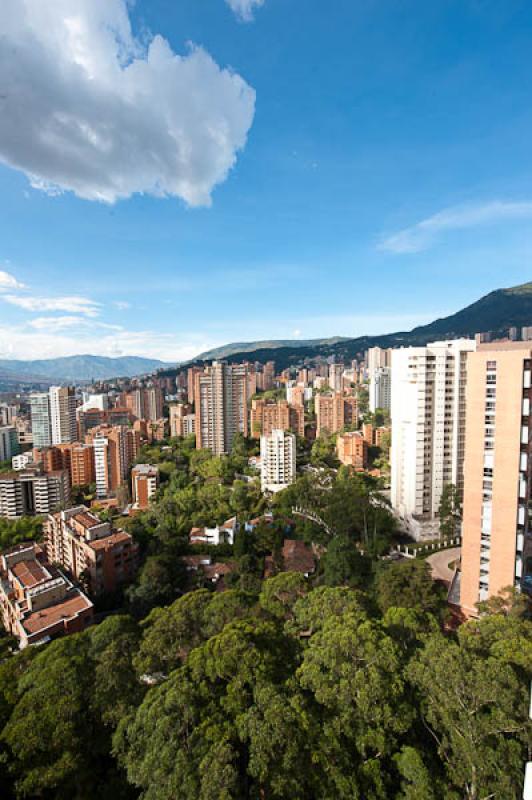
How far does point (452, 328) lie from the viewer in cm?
6838

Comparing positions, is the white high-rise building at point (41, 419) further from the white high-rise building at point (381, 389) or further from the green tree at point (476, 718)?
the green tree at point (476, 718)

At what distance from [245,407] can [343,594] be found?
1838cm

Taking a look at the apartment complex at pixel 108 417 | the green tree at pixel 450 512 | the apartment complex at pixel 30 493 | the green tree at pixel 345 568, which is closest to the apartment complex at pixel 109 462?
the apartment complex at pixel 30 493

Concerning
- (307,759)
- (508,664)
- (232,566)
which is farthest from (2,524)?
(508,664)

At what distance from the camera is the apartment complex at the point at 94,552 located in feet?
34.7

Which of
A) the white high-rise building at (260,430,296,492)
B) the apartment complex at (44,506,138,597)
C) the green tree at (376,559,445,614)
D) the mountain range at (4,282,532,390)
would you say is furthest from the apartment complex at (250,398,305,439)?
the mountain range at (4,282,532,390)

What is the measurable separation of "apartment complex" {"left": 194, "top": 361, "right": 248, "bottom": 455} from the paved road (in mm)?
13584

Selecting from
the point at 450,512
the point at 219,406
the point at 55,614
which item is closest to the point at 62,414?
the point at 219,406

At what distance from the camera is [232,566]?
11.2m

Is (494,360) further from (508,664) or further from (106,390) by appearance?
(106,390)

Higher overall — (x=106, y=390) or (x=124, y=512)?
(x=106, y=390)

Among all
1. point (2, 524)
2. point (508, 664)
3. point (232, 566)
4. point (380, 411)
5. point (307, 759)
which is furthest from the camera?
point (380, 411)

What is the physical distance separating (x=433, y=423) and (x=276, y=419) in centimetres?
1224

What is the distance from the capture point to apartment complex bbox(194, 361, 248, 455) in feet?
72.1
